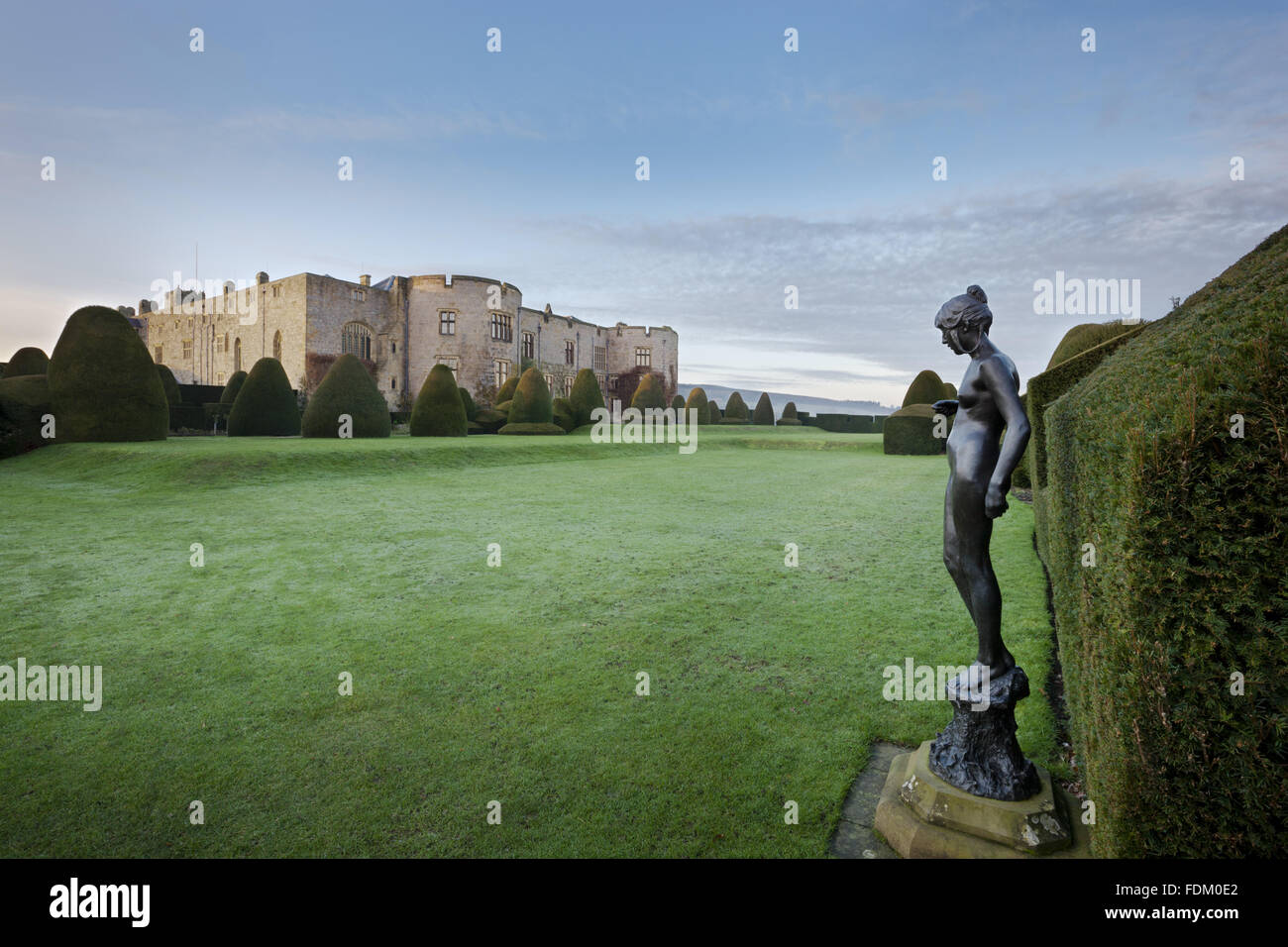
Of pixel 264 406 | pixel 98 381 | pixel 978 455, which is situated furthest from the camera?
pixel 264 406

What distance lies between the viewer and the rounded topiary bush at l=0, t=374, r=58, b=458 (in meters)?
16.3

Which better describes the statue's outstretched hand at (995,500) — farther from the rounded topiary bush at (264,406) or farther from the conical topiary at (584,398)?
the conical topiary at (584,398)

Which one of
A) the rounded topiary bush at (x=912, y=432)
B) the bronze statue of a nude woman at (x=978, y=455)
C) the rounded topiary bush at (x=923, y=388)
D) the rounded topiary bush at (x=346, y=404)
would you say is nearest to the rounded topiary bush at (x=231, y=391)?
the rounded topiary bush at (x=346, y=404)

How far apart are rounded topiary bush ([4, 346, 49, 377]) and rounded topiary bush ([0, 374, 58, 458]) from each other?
339 inches

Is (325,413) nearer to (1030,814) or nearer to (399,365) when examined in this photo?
(399,365)

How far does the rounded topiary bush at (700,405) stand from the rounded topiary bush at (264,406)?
24933 mm

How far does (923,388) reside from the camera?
26562mm

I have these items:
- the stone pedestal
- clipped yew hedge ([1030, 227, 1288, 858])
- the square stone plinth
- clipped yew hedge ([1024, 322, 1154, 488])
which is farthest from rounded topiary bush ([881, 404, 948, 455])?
clipped yew hedge ([1030, 227, 1288, 858])

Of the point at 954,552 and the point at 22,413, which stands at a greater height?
the point at 22,413

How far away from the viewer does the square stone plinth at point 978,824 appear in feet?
7.66

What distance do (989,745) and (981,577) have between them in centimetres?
68

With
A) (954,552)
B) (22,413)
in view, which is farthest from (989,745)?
(22,413)

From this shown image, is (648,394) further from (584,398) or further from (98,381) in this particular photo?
(98,381)

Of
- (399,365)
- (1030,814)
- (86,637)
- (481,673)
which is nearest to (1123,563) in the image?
(1030,814)
